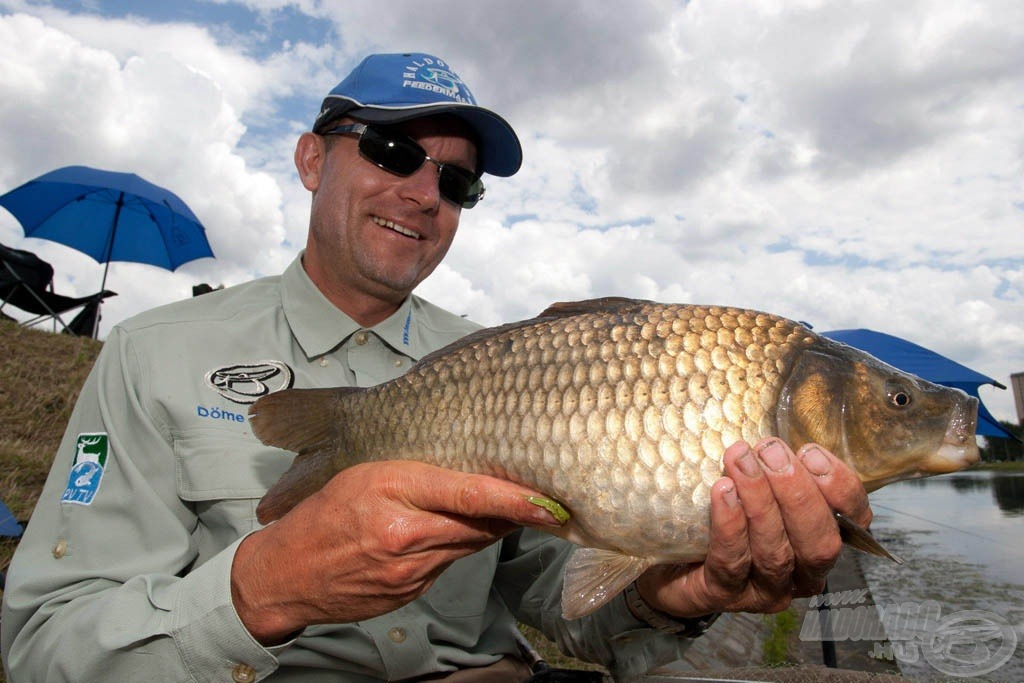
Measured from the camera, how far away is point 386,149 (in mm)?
2430

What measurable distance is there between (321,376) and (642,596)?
1176 mm

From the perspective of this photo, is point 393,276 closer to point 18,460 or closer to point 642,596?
point 642,596

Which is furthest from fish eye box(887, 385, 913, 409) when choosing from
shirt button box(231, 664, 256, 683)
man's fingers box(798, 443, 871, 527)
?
shirt button box(231, 664, 256, 683)

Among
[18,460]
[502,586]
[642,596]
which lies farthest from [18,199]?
[642,596]

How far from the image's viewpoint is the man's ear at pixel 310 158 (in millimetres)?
2619

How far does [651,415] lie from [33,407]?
16.9 feet

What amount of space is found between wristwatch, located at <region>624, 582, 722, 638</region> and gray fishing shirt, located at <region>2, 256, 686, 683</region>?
5 centimetres

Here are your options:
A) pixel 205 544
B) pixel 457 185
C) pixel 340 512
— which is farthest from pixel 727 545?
pixel 457 185

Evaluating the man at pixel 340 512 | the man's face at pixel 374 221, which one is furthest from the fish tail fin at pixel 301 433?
the man's face at pixel 374 221

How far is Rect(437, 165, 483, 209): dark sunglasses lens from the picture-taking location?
8.39 ft

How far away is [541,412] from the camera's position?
4.77 ft

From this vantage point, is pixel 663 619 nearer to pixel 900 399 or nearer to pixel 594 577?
pixel 594 577

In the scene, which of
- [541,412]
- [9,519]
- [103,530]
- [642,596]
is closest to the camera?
[541,412]

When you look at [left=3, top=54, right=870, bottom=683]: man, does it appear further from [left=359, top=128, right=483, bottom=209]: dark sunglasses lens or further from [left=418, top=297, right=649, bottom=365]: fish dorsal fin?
[left=418, top=297, right=649, bottom=365]: fish dorsal fin
